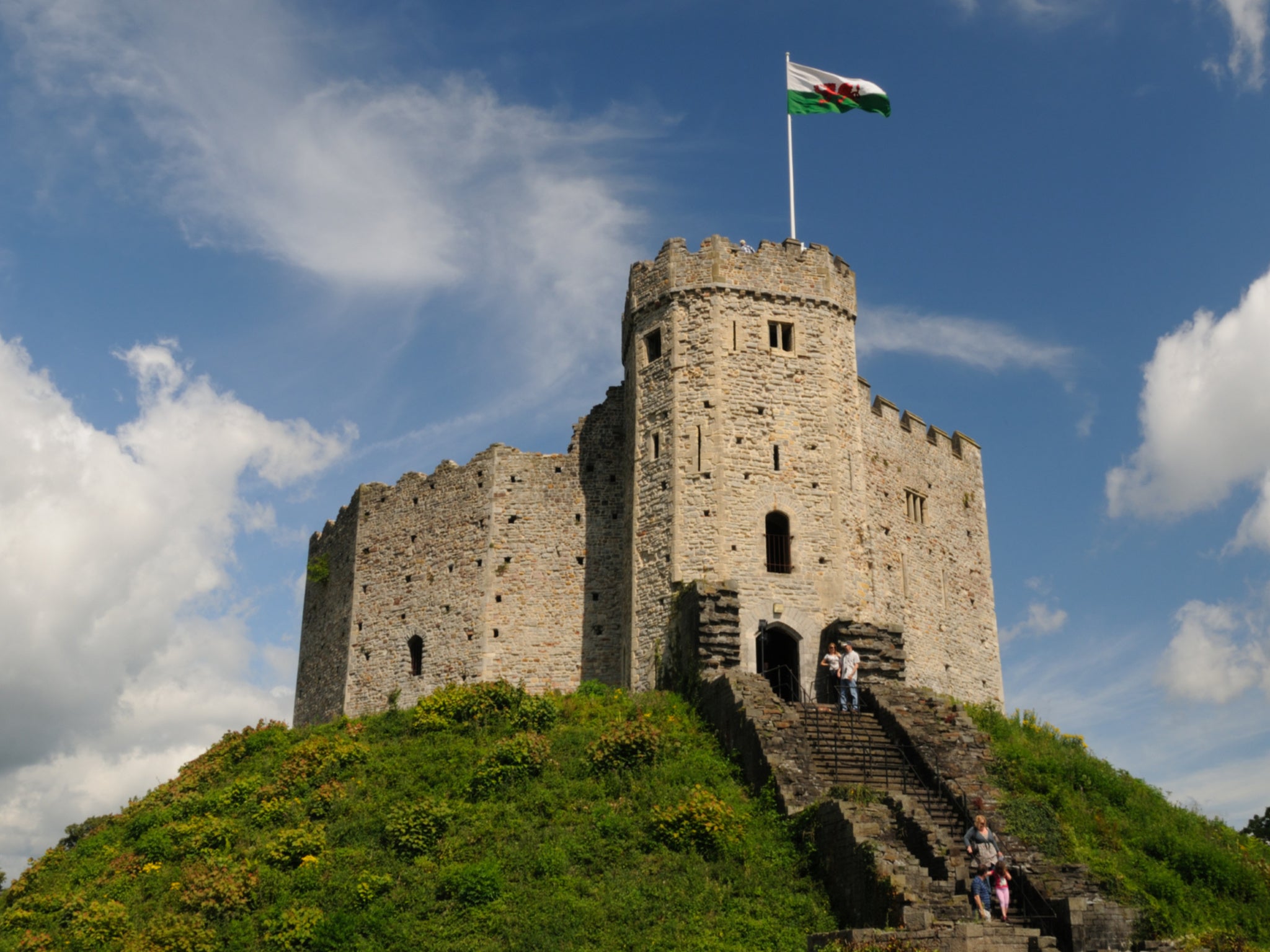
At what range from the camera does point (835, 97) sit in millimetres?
32281

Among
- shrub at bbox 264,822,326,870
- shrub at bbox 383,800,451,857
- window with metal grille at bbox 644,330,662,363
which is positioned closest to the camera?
shrub at bbox 383,800,451,857

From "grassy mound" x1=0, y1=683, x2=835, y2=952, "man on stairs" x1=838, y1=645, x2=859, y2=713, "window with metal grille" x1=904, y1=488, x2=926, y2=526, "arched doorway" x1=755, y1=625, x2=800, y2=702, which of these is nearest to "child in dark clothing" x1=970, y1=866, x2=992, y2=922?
"grassy mound" x1=0, y1=683, x2=835, y2=952

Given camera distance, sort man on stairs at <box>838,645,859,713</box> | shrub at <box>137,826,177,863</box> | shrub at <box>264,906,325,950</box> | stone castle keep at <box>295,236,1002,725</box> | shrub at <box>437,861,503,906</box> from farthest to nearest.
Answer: stone castle keep at <box>295,236,1002,725</box> < man on stairs at <box>838,645,859,713</box> < shrub at <box>137,826,177,863</box> < shrub at <box>437,861,503,906</box> < shrub at <box>264,906,325,950</box>

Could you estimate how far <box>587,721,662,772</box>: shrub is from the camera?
22.5 meters

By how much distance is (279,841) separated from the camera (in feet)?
70.4

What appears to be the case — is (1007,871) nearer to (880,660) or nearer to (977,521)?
(880,660)

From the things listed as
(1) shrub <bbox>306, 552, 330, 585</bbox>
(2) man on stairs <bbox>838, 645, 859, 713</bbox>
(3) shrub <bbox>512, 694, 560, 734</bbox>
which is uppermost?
(1) shrub <bbox>306, 552, 330, 585</bbox>

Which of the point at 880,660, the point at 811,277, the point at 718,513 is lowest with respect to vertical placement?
the point at 880,660

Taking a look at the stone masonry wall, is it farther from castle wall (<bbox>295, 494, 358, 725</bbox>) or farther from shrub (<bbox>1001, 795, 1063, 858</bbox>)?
shrub (<bbox>1001, 795, 1063, 858</bbox>)

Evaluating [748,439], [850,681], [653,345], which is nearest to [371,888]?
[850,681]

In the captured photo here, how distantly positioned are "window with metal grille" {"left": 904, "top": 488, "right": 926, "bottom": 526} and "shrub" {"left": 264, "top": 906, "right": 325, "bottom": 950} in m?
21.9

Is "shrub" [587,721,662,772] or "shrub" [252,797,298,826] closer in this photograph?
"shrub" [587,721,662,772]

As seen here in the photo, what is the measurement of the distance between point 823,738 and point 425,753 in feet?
26.2

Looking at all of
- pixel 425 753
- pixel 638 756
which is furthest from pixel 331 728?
pixel 638 756
